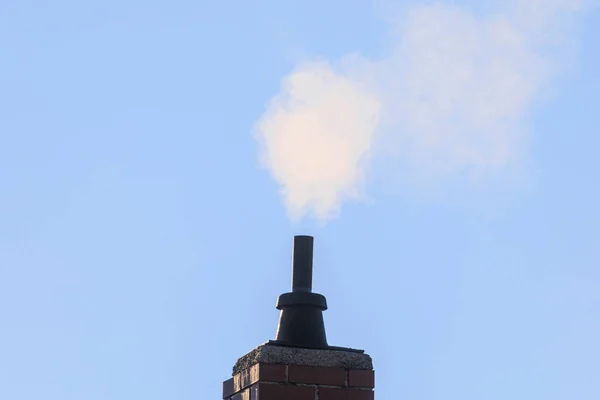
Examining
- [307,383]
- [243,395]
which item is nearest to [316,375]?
[307,383]

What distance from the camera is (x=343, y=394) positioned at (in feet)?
14.7

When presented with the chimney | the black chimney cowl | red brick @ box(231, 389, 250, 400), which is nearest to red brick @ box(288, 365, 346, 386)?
the chimney

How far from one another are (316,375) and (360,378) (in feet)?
0.63

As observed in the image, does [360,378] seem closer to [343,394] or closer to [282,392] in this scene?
[343,394]

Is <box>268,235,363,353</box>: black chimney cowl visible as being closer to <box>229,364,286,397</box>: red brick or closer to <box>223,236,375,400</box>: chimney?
<box>223,236,375,400</box>: chimney

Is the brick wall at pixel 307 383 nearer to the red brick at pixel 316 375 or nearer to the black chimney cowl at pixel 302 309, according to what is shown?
the red brick at pixel 316 375

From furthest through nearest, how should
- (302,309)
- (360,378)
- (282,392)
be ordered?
(302,309)
(360,378)
(282,392)

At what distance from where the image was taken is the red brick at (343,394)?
447 centimetres

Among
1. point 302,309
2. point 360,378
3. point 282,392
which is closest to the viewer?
point 282,392

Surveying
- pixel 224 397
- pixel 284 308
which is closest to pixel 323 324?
pixel 284 308

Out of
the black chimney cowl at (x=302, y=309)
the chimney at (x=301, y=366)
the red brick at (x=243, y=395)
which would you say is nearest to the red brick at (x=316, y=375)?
the chimney at (x=301, y=366)

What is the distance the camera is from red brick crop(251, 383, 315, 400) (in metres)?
4.41

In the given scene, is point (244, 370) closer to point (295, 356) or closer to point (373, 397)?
point (295, 356)

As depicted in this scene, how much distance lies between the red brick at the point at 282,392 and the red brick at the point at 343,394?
47 millimetres
